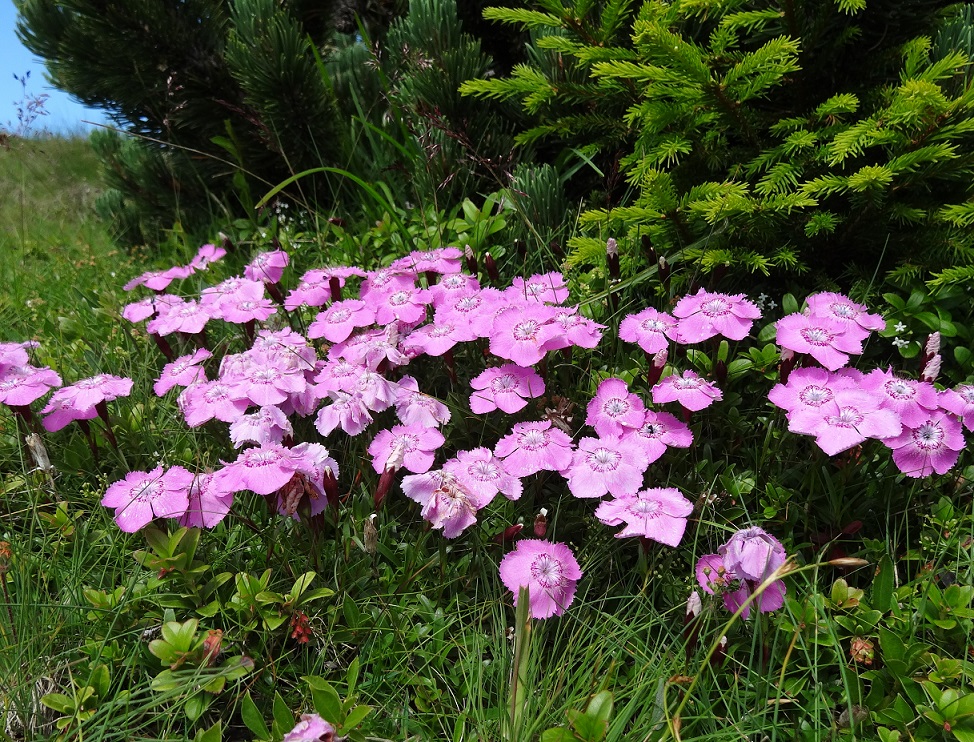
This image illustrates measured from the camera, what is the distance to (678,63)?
192 cm

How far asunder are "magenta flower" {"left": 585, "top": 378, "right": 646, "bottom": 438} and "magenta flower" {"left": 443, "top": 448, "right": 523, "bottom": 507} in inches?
10.5

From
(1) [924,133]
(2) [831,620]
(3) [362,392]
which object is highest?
(1) [924,133]

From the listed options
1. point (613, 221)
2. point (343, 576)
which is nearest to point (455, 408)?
point (343, 576)

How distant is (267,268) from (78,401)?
795mm

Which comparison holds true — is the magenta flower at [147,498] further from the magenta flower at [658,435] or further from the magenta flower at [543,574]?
the magenta flower at [658,435]

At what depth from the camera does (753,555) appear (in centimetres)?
145

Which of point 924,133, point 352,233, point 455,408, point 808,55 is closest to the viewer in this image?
point 924,133

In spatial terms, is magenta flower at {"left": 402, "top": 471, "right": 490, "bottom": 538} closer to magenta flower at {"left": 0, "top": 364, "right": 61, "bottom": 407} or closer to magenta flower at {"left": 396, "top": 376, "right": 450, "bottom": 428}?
magenta flower at {"left": 396, "top": 376, "right": 450, "bottom": 428}

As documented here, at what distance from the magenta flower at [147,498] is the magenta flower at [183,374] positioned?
391mm

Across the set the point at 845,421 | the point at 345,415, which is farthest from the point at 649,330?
the point at 345,415

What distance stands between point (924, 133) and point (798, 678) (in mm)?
1450

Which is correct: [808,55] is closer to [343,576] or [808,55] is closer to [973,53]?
[973,53]

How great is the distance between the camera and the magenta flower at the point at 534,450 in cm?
166

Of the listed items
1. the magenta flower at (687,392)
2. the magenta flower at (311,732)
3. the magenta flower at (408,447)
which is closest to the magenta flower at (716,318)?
the magenta flower at (687,392)
